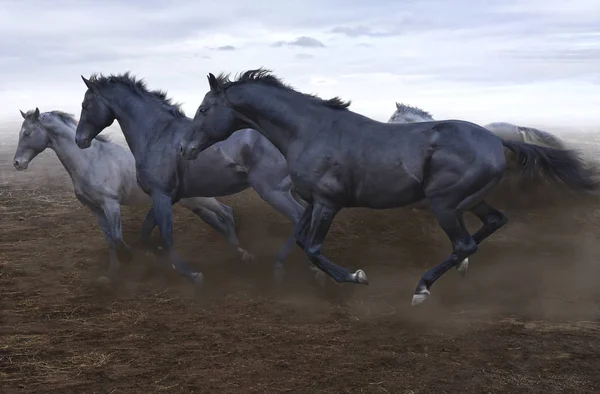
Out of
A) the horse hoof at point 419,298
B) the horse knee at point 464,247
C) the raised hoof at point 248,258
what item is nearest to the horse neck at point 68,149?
the raised hoof at point 248,258

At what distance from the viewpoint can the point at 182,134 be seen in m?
7.44

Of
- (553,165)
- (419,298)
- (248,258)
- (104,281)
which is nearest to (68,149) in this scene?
(104,281)

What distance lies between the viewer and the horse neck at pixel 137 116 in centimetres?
757

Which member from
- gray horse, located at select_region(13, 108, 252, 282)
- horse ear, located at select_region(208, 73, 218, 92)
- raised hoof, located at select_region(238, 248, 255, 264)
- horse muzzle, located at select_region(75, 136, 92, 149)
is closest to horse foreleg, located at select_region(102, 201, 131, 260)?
gray horse, located at select_region(13, 108, 252, 282)

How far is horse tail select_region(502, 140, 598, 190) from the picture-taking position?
655cm

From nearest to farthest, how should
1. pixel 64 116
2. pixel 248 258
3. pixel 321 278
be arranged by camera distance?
1. pixel 321 278
2. pixel 64 116
3. pixel 248 258

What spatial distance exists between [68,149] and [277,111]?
3.23 metres

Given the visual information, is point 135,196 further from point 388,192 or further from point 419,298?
point 419,298

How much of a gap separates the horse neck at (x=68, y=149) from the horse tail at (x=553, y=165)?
16.8ft

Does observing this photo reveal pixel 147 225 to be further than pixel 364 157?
Yes

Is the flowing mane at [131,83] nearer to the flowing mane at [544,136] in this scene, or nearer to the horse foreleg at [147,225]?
the horse foreleg at [147,225]

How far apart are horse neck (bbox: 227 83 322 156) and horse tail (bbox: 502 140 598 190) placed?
2055mm

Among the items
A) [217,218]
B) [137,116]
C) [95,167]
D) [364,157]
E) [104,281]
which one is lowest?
[104,281]

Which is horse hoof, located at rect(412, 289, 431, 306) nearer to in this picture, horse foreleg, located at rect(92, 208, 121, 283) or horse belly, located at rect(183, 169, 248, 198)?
horse belly, located at rect(183, 169, 248, 198)
